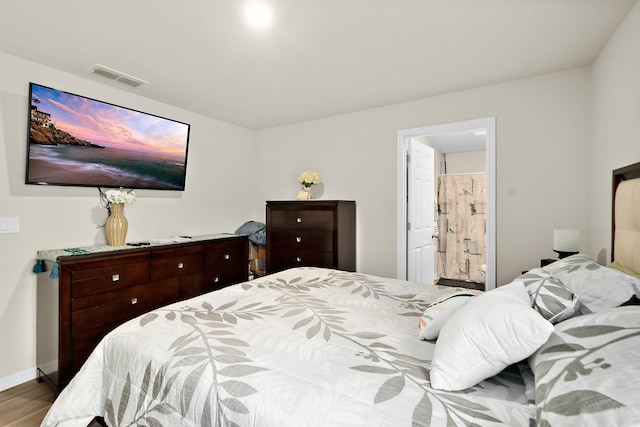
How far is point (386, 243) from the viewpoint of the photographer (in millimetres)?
3631

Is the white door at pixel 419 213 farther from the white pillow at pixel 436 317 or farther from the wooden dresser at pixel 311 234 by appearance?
the white pillow at pixel 436 317

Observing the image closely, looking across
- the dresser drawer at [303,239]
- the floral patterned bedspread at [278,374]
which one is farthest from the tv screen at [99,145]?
the floral patterned bedspread at [278,374]

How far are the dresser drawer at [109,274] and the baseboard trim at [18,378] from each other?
832 millimetres

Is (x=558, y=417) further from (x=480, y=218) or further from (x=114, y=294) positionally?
(x=480, y=218)

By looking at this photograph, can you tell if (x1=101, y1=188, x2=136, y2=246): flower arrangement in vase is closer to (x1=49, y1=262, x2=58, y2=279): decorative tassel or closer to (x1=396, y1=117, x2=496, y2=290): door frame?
(x1=49, y1=262, x2=58, y2=279): decorative tassel

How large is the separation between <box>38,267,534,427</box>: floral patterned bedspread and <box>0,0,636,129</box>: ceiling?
5.69ft

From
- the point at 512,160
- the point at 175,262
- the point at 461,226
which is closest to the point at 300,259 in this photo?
the point at 175,262

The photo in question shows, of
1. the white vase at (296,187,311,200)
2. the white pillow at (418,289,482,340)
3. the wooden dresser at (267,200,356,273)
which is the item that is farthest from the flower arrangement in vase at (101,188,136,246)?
the white pillow at (418,289,482,340)

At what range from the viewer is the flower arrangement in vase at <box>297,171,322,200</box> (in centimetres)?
392

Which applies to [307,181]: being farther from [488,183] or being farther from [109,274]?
[109,274]

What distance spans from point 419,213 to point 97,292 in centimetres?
343

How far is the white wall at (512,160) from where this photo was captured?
8.78ft

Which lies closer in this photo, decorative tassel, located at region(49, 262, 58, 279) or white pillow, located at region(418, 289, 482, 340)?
white pillow, located at region(418, 289, 482, 340)

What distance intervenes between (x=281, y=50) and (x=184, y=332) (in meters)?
1.99
